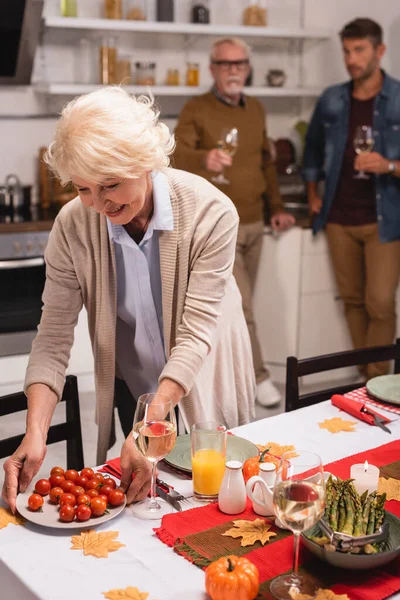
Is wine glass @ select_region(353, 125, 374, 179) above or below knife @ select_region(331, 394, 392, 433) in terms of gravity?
above

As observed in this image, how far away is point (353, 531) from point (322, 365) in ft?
2.90

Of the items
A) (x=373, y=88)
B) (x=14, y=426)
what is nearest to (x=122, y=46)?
(x=373, y=88)

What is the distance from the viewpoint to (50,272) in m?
1.80

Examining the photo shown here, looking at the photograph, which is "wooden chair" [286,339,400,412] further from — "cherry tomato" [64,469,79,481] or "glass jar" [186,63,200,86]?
"glass jar" [186,63,200,86]

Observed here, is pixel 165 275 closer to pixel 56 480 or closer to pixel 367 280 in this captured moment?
pixel 56 480

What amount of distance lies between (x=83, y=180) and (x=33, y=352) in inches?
17.3

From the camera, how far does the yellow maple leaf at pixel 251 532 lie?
1309mm

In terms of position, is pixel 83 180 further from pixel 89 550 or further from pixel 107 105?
pixel 89 550

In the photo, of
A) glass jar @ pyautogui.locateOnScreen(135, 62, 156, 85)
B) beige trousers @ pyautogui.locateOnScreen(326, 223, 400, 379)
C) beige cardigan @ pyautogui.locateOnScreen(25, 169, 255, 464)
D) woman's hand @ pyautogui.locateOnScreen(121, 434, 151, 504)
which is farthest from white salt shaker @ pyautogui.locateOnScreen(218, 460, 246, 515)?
glass jar @ pyautogui.locateOnScreen(135, 62, 156, 85)

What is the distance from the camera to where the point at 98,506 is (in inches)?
53.7

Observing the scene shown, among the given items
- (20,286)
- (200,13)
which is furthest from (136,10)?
(20,286)

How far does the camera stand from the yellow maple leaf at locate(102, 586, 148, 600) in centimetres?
116

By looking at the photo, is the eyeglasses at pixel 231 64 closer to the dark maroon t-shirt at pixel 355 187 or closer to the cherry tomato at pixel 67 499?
the dark maroon t-shirt at pixel 355 187

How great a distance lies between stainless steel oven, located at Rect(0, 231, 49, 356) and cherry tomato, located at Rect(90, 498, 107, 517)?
2.39m
